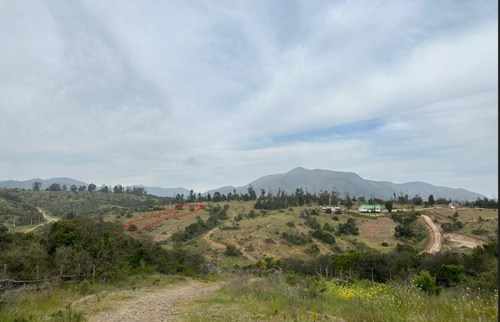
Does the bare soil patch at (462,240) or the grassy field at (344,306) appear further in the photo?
the bare soil patch at (462,240)

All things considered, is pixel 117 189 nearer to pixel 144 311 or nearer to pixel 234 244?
pixel 234 244

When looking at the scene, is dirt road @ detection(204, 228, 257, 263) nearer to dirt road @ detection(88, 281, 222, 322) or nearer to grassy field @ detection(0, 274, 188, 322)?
grassy field @ detection(0, 274, 188, 322)

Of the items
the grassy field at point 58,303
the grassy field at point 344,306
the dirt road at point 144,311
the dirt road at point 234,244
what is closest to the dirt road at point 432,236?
the dirt road at point 234,244

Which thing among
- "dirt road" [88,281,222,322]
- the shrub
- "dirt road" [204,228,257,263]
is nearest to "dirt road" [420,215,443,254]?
"dirt road" [204,228,257,263]

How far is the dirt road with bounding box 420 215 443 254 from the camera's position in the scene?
47303mm

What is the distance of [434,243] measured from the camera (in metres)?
51.1

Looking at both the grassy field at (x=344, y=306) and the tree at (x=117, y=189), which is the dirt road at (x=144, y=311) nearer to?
the grassy field at (x=344, y=306)

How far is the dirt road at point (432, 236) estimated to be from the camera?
4730 cm

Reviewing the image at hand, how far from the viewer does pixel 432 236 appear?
2192 inches

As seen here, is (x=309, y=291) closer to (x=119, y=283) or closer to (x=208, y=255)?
(x=119, y=283)

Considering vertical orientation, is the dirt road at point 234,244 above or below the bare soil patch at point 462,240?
below

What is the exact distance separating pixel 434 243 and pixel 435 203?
58.3 m

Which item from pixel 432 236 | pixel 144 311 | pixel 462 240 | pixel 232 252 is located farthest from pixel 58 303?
pixel 432 236

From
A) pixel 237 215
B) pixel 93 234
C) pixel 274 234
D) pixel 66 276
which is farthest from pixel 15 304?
pixel 237 215
